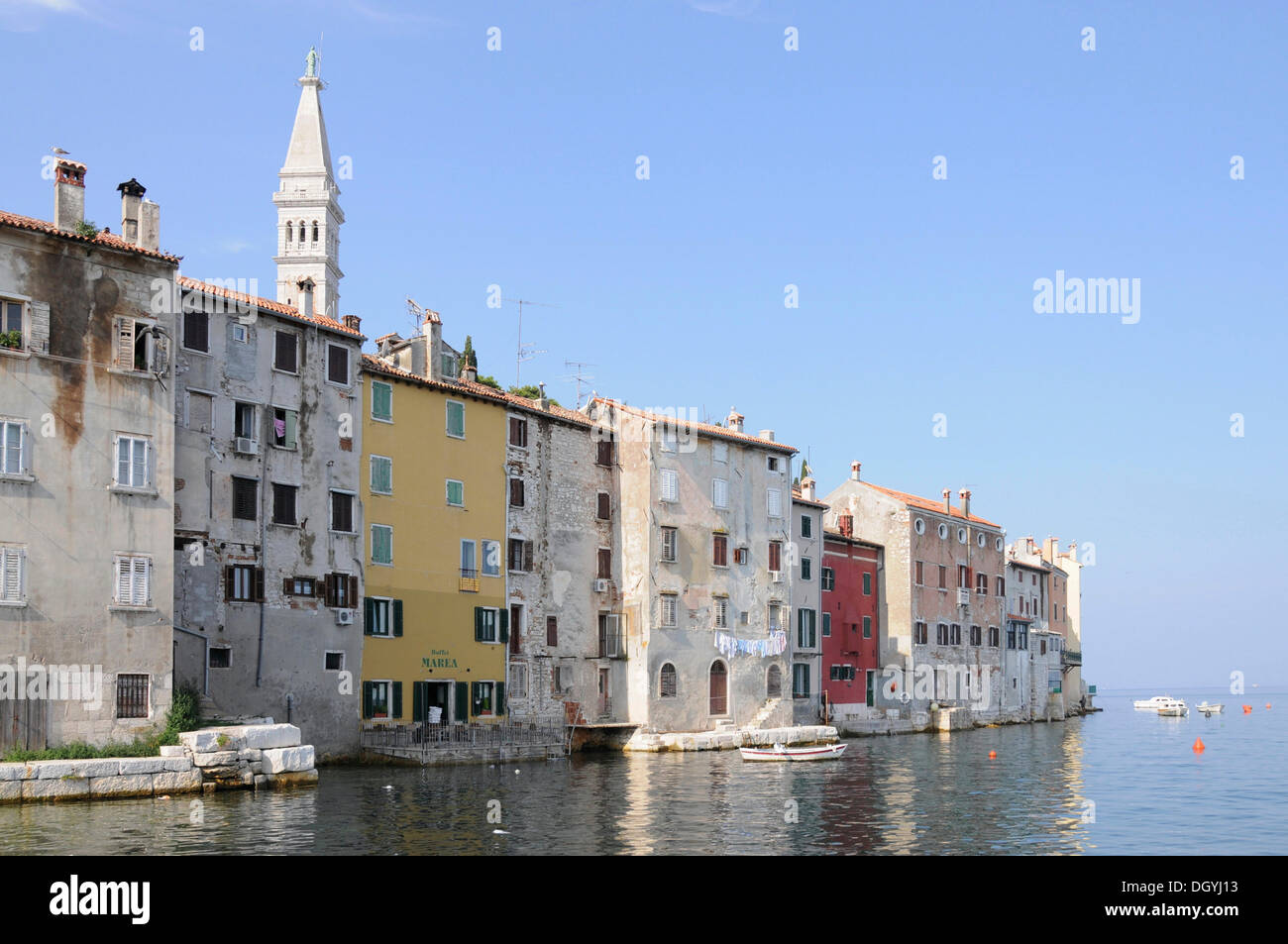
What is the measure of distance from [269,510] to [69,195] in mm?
12440

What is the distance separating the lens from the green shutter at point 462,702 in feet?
163

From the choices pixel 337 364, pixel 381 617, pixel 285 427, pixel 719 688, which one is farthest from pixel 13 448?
pixel 719 688

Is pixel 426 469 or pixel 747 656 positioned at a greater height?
pixel 426 469

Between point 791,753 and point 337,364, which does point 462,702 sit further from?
point 337,364

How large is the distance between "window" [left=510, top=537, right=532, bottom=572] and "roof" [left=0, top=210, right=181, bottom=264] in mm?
21005

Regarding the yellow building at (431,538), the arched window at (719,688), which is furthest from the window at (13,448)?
the arched window at (719,688)

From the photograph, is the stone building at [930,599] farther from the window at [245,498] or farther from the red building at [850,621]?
the window at [245,498]

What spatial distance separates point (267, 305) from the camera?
44094 mm

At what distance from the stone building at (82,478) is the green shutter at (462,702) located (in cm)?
1603

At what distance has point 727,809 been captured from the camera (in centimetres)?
3412

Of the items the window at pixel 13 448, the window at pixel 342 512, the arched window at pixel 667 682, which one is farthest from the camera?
the arched window at pixel 667 682
